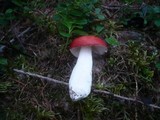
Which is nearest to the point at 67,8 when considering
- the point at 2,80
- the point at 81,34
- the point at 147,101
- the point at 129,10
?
the point at 81,34

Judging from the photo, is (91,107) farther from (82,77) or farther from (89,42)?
(89,42)

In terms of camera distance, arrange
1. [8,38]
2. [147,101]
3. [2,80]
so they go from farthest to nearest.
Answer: [8,38] < [2,80] < [147,101]

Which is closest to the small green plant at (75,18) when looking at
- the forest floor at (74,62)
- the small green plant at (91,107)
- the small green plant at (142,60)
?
the forest floor at (74,62)

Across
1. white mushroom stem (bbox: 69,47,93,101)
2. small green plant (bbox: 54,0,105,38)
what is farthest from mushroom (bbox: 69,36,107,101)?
small green plant (bbox: 54,0,105,38)

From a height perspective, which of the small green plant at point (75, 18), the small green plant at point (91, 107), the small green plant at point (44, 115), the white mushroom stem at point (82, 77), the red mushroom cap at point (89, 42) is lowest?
the small green plant at point (44, 115)

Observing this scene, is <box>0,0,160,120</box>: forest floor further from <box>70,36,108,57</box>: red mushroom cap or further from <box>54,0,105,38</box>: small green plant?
<box>70,36,108,57</box>: red mushroom cap

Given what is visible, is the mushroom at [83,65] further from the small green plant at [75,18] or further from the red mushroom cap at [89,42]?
the small green plant at [75,18]

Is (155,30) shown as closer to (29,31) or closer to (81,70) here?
(81,70)

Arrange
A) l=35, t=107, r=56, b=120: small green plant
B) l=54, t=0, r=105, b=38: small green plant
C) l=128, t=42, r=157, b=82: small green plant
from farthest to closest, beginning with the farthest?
l=54, t=0, r=105, b=38: small green plant < l=128, t=42, r=157, b=82: small green plant < l=35, t=107, r=56, b=120: small green plant
